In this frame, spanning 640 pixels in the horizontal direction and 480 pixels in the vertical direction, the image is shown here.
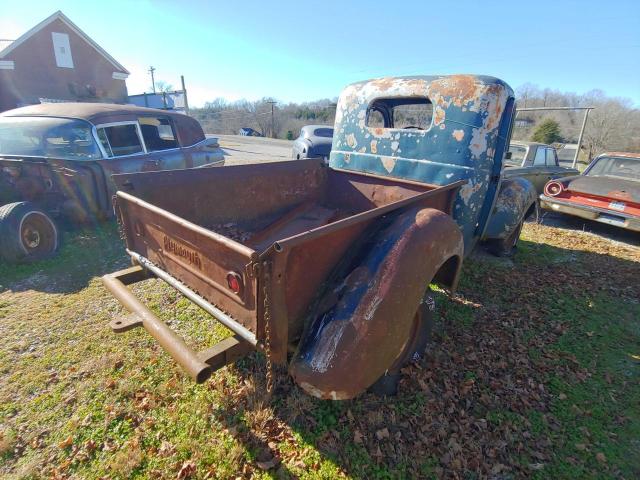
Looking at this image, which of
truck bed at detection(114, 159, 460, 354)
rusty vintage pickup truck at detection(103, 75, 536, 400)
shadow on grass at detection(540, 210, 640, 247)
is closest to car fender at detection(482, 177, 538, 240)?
rusty vintage pickup truck at detection(103, 75, 536, 400)

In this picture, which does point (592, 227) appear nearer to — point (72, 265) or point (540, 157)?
point (540, 157)

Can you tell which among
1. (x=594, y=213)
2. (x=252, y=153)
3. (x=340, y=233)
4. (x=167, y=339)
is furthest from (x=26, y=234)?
(x=252, y=153)

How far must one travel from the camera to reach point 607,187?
257 inches

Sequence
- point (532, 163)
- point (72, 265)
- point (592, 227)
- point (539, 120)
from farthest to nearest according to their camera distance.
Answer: point (539, 120)
point (532, 163)
point (592, 227)
point (72, 265)

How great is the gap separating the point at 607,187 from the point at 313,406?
7263 mm

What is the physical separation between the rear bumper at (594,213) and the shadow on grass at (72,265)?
7.96 meters

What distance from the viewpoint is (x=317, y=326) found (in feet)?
6.02

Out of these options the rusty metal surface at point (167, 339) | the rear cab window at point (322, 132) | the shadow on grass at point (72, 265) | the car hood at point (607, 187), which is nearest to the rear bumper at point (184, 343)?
the rusty metal surface at point (167, 339)

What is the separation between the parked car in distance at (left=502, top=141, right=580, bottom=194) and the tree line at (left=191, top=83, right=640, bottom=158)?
28.9ft

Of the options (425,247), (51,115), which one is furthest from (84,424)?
(51,115)

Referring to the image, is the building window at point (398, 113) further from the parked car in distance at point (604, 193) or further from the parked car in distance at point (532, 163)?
the parked car in distance at point (604, 193)

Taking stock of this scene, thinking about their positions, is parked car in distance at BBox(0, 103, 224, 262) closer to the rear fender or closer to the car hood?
the rear fender

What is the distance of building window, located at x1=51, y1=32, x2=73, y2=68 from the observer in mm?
20000

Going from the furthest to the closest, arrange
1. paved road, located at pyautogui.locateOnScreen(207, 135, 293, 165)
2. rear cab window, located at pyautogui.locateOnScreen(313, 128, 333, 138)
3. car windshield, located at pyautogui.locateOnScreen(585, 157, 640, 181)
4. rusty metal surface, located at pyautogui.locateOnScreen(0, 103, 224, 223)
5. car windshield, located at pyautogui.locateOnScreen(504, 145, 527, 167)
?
paved road, located at pyautogui.locateOnScreen(207, 135, 293, 165) < rear cab window, located at pyautogui.locateOnScreen(313, 128, 333, 138) < car windshield, located at pyautogui.locateOnScreen(504, 145, 527, 167) < car windshield, located at pyautogui.locateOnScreen(585, 157, 640, 181) < rusty metal surface, located at pyautogui.locateOnScreen(0, 103, 224, 223)
